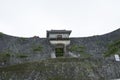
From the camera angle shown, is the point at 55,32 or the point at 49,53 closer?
the point at 49,53

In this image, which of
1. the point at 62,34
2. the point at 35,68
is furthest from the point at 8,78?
the point at 62,34

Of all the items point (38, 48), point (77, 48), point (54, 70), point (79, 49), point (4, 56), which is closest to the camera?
point (54, 70)

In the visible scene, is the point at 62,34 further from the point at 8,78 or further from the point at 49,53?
the point at 8,78

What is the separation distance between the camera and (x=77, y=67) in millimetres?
18984

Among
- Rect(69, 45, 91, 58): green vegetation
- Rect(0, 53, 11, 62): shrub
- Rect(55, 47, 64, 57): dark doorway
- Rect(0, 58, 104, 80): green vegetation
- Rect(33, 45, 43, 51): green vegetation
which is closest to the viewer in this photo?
Rect(0, 58, 104, 80): green vegetation

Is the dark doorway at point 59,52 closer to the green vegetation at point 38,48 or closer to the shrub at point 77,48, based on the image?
the shrub at point 77,48

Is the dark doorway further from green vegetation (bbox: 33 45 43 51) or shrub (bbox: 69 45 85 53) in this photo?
green vegetation (bbox: 33 45 43 51)

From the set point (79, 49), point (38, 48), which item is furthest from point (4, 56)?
point (79, 49)

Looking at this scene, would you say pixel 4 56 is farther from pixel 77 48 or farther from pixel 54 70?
pixel 54 70

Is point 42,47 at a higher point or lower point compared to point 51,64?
higher

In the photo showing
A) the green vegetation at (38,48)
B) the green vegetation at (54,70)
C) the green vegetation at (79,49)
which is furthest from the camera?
the green vegetation at (38,48)

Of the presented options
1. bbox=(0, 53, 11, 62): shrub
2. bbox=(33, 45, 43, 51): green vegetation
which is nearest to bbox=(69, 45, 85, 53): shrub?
bbox=(33, 45, 43, 51): green vegetation

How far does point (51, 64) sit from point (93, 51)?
1870 cm

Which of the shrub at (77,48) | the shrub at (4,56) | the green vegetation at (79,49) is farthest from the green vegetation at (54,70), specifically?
the shrub at (77,48)
